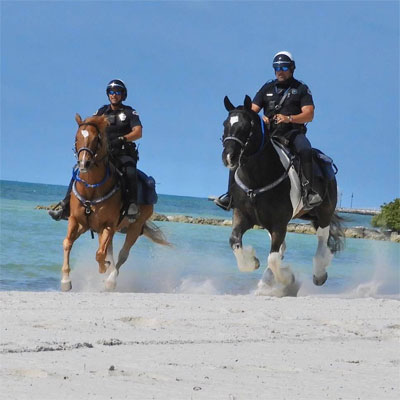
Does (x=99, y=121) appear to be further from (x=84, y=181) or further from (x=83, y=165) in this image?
(x=84, y=181)

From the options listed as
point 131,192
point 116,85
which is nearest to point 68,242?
point 131,192

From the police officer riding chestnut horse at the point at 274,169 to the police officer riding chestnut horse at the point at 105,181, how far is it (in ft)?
5.37

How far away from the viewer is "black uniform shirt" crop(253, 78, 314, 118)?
11.8m

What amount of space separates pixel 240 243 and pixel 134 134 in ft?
8.34

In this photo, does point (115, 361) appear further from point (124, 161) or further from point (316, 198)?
point (124, 161)

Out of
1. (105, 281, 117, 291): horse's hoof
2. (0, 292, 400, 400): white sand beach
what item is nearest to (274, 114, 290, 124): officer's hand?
(0, 292, 400, 400): white sand beach

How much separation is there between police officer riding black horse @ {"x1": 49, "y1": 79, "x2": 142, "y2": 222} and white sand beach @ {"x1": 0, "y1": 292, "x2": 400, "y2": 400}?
248 cm

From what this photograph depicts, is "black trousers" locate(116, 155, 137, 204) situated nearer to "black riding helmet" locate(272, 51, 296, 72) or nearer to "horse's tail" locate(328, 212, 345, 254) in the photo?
"black riding helmet" locate(272, 51, 296, 72)

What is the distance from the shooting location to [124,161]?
13.0 metres

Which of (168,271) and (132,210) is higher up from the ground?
(132,210)

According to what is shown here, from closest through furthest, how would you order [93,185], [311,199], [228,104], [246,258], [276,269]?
[228,104] < [246,258] < [276,269] < [311,199] < [93,185]

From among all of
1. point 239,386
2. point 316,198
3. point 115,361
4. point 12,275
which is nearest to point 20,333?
point 115,361

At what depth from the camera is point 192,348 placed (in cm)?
713

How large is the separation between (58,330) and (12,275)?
9.41 m
